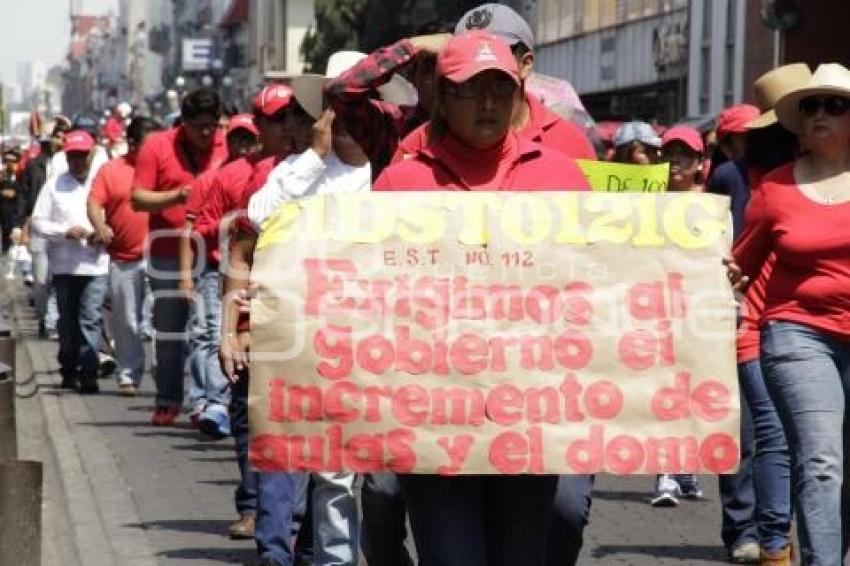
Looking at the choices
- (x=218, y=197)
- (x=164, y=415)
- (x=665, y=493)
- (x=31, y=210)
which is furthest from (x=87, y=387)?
(x=31, y=210)

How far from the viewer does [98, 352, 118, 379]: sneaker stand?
762 inches

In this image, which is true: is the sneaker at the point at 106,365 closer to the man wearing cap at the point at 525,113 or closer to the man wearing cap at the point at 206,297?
the man wearing cap at the point at 206,297

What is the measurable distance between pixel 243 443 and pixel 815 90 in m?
2.97

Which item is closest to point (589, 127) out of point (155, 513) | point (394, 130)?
point (394, 130)

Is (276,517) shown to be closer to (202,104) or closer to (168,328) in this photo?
(202,104)

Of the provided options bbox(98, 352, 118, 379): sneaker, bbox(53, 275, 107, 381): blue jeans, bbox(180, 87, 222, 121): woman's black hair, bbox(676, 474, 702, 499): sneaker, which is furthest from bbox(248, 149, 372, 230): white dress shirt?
bbox(98, 352, 118, 379): sneaker

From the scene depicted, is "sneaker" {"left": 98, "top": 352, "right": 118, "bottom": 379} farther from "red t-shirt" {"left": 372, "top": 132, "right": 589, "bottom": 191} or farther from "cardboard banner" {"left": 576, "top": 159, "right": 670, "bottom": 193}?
"red t-shirt" {"left": 372, "top": 132, "right": 589, "bottom": 191}

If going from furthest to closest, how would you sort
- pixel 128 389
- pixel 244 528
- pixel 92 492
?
pixel 128 389 < pixel 92 492 < pixel 244 528

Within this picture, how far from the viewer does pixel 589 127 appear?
8320 millimetres

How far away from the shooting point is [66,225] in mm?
17625

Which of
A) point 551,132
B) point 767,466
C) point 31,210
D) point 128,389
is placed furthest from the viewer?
point 31,210

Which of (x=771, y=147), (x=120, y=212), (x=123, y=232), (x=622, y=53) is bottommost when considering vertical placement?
(x=123, y=232)

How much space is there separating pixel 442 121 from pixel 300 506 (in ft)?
11.4

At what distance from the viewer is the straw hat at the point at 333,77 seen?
7734 millimetres
